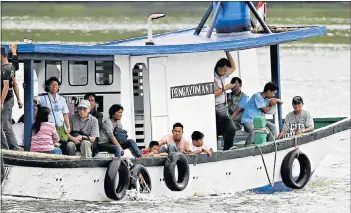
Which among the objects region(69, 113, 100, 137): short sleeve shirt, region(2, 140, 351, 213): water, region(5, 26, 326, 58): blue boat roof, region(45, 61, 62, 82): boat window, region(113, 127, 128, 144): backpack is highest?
region(5, 26, 326, 58): blue boat roof

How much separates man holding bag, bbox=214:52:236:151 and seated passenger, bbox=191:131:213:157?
0.78 m

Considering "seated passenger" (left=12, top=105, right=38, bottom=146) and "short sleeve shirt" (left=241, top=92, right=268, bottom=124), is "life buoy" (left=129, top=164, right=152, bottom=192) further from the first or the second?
"short sleeve shirt" (left=241, top=92, right=268, bottom=124)

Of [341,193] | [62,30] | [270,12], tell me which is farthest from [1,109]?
[270,12]

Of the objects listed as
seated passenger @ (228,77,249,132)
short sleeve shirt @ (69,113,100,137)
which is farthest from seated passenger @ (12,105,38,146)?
seated passenger @ (228,77,249,132)

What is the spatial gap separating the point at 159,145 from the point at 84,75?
1.43 m

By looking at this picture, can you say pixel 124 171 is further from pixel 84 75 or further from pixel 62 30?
pixel 62 30

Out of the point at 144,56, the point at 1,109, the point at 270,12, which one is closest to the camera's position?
the point at 1,109

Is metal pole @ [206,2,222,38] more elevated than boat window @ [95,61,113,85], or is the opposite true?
metal pole @ [206,2,222,38]

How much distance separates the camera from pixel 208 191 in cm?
1603

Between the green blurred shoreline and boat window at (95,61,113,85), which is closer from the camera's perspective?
boat window at (95,61,113,85)

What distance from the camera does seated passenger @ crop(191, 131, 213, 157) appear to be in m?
15.7

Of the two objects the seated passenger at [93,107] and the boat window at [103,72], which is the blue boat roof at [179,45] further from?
the seated passenger at [93,107]

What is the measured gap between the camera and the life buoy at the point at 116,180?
14.6 meters

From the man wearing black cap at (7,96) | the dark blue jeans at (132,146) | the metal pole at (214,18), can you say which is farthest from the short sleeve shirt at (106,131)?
the metal pole at (214,18)
